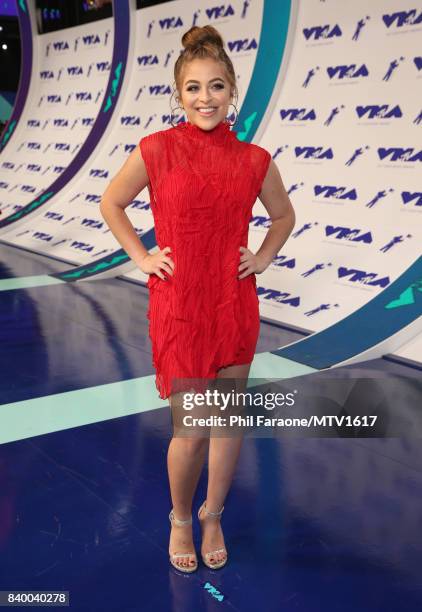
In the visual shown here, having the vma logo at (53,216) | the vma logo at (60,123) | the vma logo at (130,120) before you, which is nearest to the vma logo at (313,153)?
the vma logo at (130,120)

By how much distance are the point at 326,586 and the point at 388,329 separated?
219 centimetres

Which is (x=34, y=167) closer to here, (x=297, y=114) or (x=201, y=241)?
(x=297, y=114)

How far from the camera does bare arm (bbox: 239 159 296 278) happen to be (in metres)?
1.86

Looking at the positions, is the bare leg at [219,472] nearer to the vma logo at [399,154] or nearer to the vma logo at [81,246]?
the vma logo at [399,154]

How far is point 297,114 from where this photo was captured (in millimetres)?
5434

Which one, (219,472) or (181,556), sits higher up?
(219,472)

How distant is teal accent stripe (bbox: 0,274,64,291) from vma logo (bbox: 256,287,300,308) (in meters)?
2.02

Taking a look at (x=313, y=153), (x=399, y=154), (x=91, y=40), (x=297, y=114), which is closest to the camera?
(x=399, y=154)

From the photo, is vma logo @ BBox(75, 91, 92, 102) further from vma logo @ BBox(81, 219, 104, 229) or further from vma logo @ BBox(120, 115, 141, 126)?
vma logo @ BBox(81, 219, 104, 229)

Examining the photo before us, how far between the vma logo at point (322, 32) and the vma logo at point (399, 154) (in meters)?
A: 1.15

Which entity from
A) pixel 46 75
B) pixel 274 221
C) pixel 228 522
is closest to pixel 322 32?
pixel 274 221

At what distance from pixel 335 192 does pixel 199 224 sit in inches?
131

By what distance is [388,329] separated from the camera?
3930 millimetres

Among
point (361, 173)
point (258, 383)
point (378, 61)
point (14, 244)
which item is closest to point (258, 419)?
point (258, 383)
